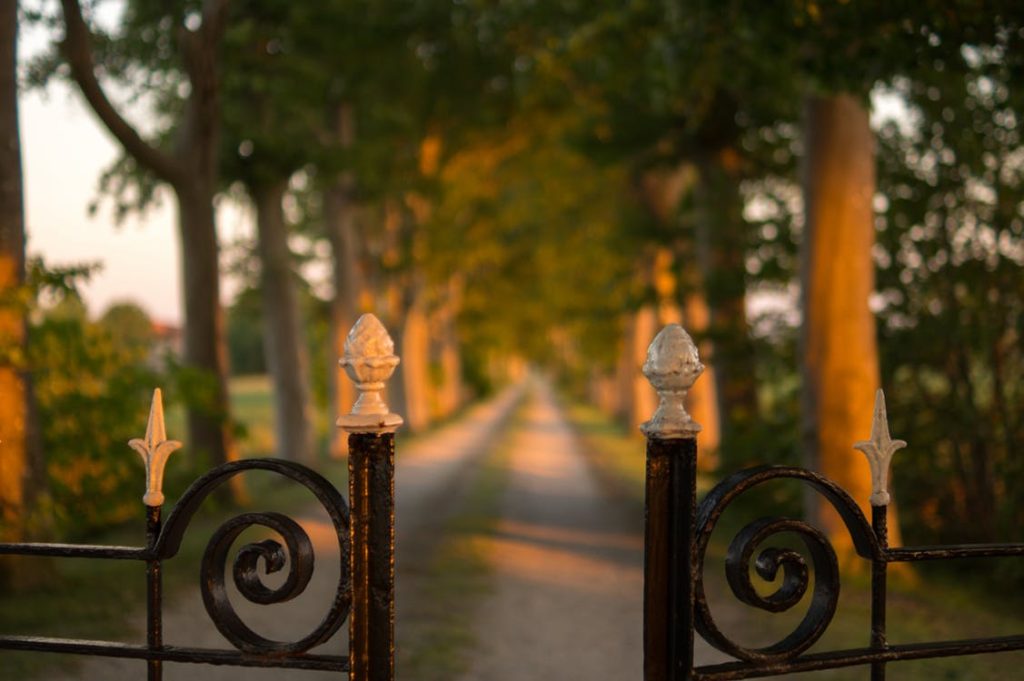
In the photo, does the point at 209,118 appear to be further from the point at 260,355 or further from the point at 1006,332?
the point at 260,355

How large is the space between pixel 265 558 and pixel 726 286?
1055 cm

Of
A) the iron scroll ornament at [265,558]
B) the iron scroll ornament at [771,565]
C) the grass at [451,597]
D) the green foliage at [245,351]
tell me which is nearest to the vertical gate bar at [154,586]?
the iron scroll ornament at [265,558]

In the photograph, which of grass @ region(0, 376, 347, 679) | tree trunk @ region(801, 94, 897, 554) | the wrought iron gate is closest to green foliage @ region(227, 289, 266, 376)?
grass @ region(0, 376, 347, 679)

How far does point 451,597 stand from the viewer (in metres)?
7.87

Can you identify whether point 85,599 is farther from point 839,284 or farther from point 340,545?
point 839,284

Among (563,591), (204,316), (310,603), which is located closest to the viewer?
(310,603)

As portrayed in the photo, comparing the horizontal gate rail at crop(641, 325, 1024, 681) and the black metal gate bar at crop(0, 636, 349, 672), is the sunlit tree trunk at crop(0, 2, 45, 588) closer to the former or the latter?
the black metal gate bar at crop(0, 636, 349, 672)

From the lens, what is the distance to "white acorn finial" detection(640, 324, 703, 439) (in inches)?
105

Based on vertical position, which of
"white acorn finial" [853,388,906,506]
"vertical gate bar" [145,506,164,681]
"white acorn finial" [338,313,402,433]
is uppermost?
"white acorn finial" [338,313,402,433]

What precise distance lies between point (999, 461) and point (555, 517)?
5780 millimetres

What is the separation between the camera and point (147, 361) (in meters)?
9.91

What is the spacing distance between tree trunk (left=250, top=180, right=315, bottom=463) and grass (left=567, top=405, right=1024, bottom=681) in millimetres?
9672

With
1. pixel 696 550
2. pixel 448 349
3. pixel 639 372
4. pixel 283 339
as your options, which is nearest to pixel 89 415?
pixel 696 550

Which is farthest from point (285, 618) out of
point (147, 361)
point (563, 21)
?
point (563, 21)
